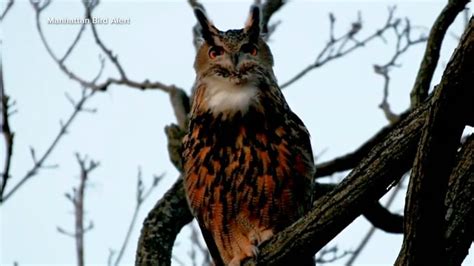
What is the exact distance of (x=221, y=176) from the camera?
5.00 m

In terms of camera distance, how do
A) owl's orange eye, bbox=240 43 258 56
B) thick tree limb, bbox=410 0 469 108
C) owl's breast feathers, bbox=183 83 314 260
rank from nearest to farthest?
owl's breast feathers, bbox=183 83 314 260
owl's orange eye, bbox=240 43 258 56
thick tree limb, bbox=410 0 469 108

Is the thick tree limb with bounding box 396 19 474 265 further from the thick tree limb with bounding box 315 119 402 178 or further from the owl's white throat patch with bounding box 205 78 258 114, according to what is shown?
the thick tree limb with bounding box 315 119 402 178

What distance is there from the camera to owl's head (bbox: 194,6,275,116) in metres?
5.16

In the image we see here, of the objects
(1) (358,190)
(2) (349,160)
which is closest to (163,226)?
(2) (349,160)

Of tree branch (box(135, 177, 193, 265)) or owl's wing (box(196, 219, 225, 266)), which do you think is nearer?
owl's wing (box(196, 219, 225, 266))

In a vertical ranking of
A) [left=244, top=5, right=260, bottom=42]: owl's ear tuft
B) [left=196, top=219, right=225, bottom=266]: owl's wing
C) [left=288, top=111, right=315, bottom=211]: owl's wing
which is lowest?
[left=196, top=219, right=225, bottom=266]: owl's wing

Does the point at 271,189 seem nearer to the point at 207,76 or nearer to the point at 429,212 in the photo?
the point at 207,76

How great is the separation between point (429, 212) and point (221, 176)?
165cm

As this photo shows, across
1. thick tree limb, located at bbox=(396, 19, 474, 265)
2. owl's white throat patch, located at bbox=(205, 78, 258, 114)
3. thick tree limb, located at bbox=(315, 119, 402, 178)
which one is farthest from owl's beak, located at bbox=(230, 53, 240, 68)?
thick tree limb, located at bbox=(396, 19, 474, 265)

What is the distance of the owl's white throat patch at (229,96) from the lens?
5098mm

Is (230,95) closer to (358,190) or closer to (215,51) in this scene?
(215,51)

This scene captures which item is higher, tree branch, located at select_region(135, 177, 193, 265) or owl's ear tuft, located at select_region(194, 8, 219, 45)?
owl's ear tuft, located at select_region(194, 8, 219, 45)

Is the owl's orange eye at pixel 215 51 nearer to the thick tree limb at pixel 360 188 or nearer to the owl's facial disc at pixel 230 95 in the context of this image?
the owl's facial disc at pixel 230 95

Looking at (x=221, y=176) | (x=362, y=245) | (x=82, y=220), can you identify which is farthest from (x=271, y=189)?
(x=362, y=245)
